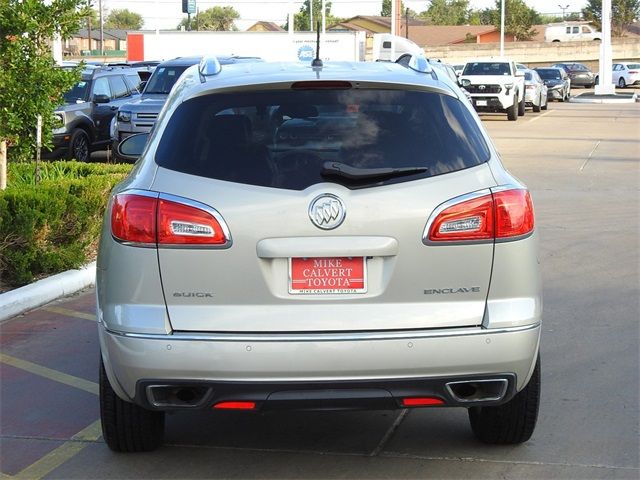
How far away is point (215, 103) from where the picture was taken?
15.6 feet

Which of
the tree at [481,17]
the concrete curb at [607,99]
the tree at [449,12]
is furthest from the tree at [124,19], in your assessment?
the concrete curb at [607,99]

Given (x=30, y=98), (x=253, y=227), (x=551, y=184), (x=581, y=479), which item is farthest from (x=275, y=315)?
(x=551, y=184)

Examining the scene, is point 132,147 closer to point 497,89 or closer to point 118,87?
point 118,87

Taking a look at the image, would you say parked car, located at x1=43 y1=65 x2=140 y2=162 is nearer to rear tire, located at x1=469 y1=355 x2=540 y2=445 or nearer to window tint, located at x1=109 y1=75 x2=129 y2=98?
window tint, located at x1=109 y1=75 x2=129 y2=98

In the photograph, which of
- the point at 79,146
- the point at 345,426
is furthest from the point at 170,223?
the point at 79,146

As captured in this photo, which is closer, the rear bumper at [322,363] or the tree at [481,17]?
the rear bumper at [322,363]

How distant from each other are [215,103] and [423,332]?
1374mm

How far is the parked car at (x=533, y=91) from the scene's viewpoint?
37.1m

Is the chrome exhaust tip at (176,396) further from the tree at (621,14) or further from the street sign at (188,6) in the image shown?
the tree at (621,14)

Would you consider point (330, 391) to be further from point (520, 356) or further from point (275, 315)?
point (520, 356)

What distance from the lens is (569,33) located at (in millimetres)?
96312

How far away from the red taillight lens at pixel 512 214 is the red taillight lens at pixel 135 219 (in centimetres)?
144

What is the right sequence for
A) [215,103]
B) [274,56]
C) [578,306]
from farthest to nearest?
[274,56] → [578,306] → [215,103]

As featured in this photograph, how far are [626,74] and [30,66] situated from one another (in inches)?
2109
